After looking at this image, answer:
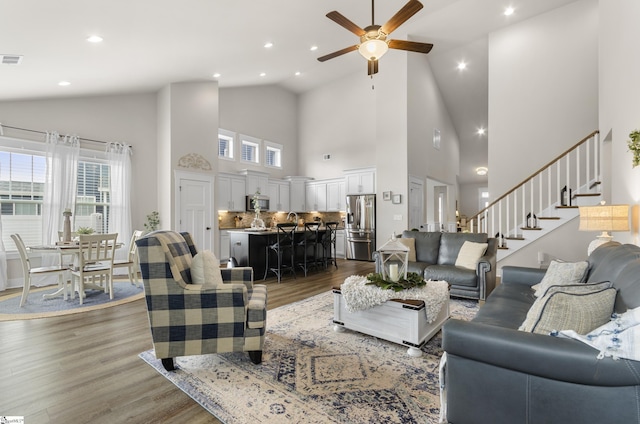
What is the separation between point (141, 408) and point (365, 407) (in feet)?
4.48

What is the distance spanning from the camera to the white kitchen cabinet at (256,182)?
26.6 ft

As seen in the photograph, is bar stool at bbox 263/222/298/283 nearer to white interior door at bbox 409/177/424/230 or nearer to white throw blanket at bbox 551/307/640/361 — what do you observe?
white interior door at bbox 409/177/424/230

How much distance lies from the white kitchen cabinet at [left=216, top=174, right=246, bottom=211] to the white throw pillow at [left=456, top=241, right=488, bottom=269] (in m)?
5.37

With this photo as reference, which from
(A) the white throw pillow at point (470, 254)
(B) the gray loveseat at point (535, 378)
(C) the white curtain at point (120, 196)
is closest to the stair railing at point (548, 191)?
(A) the white throw pillow at point (470, 254)

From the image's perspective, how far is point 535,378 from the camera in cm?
128

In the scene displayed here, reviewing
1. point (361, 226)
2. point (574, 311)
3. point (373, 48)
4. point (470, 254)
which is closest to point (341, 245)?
point (361, 226)

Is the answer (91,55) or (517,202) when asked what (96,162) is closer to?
(91,55)

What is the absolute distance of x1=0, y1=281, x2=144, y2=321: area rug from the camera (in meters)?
3.65

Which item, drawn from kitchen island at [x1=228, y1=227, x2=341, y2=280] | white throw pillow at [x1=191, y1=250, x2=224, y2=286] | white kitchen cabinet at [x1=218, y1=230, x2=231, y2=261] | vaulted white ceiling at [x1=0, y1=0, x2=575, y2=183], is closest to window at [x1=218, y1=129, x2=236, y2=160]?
vaulted white ceiling at [x1=0, y1=0, x2=575, y2=183]

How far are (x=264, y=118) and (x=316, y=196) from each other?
2741mm

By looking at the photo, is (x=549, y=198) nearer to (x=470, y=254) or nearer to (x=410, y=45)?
(x=470, y=254)

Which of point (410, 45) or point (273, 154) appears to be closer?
point (410, 45)

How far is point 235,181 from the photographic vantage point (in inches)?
309

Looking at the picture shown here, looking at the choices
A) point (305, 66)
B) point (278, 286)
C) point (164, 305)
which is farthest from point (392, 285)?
point (305, 66)
